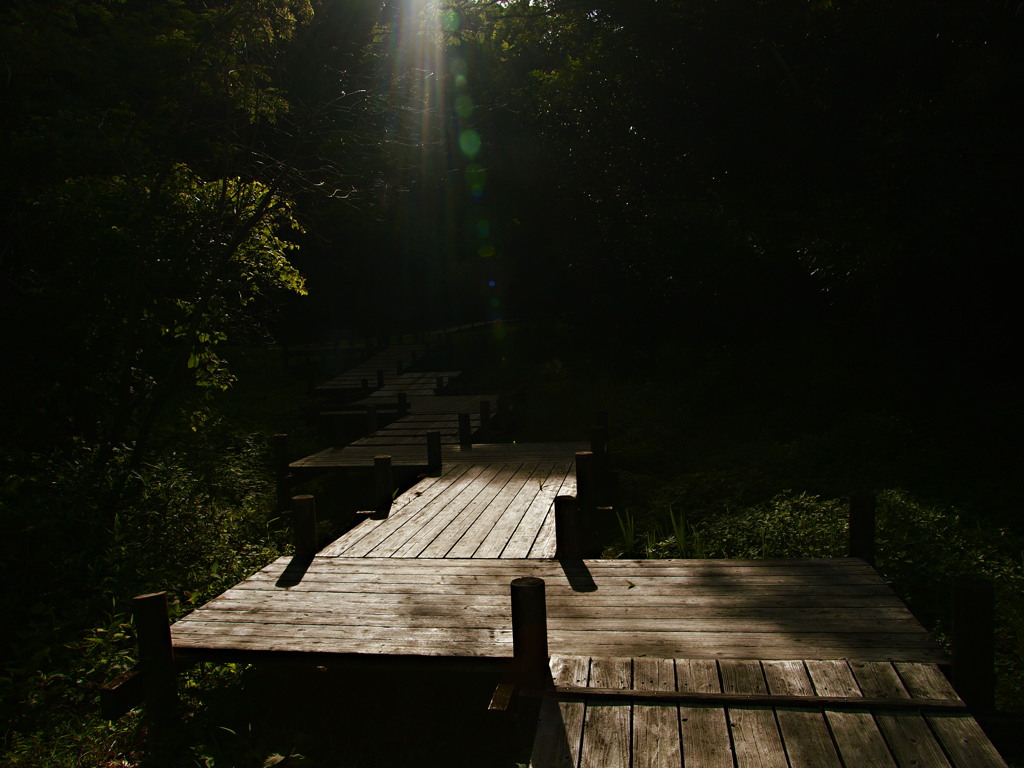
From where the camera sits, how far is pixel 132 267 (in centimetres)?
859

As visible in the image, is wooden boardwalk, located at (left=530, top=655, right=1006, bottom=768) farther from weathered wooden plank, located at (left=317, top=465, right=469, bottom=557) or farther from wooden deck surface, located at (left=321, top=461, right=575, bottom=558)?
weathered wooden plank, located at (left=317, top=465, right=469, bottom=557)

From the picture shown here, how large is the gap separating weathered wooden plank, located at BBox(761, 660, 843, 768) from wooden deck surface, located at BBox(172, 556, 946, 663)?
0.23 meters

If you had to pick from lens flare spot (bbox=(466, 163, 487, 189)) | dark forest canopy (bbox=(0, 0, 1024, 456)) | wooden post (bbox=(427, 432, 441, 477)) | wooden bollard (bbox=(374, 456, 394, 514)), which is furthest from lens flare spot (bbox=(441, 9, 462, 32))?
wooden bollard (bbox=(374, 456, 394, 514))

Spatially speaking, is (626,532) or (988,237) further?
(988,237)

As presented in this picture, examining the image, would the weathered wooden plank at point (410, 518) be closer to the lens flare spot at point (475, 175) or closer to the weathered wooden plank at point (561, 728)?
the weathered wooden plank at point (561, 728)

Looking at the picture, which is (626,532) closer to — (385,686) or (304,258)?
(385,686)

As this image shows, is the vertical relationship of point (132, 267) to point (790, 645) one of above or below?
above

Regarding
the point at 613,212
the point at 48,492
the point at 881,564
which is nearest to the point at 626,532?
the point at 881,564

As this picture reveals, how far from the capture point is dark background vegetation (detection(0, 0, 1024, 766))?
260 inches

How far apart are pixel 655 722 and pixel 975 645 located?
175cm

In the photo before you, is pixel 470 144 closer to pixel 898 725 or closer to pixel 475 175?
pixel 475 175

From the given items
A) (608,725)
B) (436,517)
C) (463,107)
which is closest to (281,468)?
(436,517)

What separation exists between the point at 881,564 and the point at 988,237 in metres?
7.53

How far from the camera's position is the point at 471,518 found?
7527 millimetres
